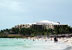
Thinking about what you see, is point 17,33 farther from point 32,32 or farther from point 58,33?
point 58,33

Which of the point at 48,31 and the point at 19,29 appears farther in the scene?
the point at 19,29

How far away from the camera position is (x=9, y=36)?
155500mm

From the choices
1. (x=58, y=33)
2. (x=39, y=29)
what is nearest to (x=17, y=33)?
(x=39, y=29)

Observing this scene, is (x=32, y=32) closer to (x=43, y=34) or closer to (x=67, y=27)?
(x=43, y=34)

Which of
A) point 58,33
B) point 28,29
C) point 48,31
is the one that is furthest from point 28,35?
point 58,33

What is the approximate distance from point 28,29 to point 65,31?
2697 cm

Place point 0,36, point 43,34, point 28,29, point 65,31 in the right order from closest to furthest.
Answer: point 65,31, point 43,34, point 28,29, point 0,36

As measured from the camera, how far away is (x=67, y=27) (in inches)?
5182

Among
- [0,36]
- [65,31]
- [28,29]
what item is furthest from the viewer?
[0,36]

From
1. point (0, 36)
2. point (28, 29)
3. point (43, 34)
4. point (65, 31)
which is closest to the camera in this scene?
point (65, 31)

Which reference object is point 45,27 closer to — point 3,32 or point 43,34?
point 43,34

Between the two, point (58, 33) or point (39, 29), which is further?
point (39, 29)

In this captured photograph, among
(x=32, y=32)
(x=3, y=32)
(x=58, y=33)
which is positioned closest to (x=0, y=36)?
(x=3, y=32)

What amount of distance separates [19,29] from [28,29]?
7.41 m
